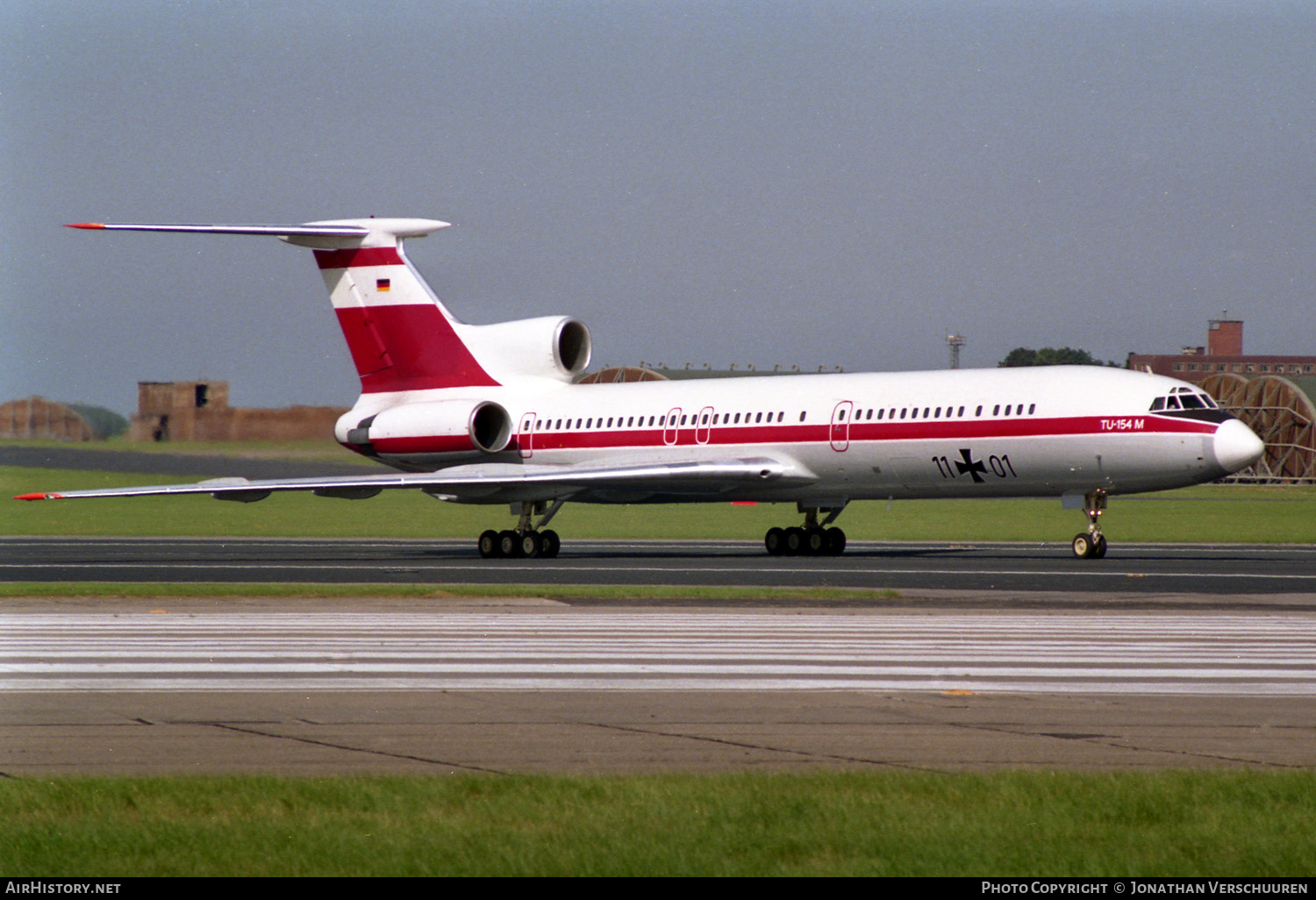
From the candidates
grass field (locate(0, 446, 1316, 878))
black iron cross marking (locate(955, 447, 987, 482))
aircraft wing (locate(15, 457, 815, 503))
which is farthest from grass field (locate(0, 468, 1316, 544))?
grass field (locate(0, 446, 1316, 878))

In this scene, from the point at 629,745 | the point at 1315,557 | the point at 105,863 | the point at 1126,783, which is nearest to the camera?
the point at 105,863

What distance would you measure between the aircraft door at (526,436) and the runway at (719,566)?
2489 millimetres

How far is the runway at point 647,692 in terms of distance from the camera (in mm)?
8281

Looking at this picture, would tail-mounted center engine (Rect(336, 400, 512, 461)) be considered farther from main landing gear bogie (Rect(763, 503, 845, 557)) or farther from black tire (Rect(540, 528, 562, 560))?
main landing gear bogie (Rect(763, 503, 845, 557))

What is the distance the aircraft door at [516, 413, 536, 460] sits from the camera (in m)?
35.2

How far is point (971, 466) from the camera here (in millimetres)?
29312

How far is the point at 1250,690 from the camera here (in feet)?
35.2

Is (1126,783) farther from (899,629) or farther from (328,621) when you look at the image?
(328,621)

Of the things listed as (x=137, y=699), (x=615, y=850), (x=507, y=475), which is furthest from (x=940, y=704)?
(x=507, y=475)

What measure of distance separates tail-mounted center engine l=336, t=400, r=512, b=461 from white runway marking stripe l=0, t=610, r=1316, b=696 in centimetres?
1732

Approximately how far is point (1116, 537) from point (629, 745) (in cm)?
3423

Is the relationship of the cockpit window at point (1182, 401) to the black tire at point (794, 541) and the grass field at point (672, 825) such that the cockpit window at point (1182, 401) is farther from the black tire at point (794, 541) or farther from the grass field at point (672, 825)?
the grass field at point (672, 825)

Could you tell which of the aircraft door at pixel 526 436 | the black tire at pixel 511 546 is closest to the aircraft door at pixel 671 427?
the aircraft door at pixel 526 436

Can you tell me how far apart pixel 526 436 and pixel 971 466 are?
10919 mm
